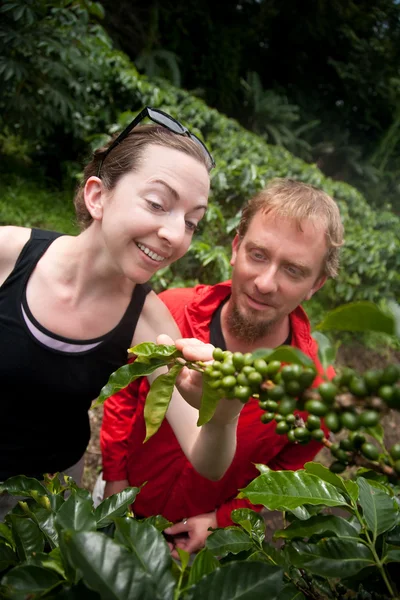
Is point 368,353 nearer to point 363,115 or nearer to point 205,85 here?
point 205,85

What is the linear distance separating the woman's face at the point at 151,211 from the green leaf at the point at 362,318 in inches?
36.0

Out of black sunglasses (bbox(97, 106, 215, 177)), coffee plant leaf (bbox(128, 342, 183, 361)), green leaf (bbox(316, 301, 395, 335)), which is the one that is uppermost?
green leaf (bbox(316, 301, 395, 335))

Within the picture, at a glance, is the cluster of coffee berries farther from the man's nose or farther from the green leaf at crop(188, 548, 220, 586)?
the man's nose

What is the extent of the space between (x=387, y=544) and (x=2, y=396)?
4.32ft

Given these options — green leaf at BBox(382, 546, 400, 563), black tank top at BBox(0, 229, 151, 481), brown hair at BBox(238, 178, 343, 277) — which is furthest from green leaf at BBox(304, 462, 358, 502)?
brown hair at BBox(238, 178, 343, 277)

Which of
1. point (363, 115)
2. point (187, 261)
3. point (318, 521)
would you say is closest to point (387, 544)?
point (318, 521)

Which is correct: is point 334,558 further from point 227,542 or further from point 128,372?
point 128,372

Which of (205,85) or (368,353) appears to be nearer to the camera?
(368,353)

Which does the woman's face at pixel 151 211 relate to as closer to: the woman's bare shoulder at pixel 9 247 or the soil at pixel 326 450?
the woman's bare shoulder at pixel 9 247

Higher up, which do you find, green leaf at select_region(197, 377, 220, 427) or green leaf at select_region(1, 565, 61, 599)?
green leaf at select_region(197, 377, 220, 427)

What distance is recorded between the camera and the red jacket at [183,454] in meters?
2.00

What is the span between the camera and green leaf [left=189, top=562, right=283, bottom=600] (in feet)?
1.87

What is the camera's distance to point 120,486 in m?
2.16

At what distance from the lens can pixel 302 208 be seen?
2.01 metres
